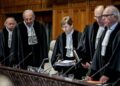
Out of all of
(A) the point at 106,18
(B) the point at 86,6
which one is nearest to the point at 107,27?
(A) the point at 106,18

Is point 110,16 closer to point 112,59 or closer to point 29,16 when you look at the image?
point 112,59

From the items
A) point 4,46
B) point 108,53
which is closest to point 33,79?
point 108,53

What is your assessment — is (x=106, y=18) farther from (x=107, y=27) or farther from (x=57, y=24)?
(x=57, y=24)

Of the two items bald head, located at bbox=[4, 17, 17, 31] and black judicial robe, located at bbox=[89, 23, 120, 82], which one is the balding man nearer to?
bald head, located at bbox=[4, 17, 17, 31]

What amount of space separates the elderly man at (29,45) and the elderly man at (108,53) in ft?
4.89

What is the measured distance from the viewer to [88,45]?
497cm

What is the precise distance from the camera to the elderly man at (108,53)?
371 centimetres

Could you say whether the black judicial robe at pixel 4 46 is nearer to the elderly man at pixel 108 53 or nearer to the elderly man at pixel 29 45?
the elderly man at pixel 29 45

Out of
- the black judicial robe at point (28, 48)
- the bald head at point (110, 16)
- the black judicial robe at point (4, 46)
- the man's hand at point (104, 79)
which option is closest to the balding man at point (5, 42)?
the black judicial robe at point (4, 46)

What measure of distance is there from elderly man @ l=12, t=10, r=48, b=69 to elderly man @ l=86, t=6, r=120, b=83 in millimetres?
1491

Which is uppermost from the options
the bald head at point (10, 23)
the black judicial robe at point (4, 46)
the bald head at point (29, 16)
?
the bald head at point (29, 16)

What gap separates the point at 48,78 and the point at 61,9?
22.4 feet

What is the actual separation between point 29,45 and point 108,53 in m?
1.85

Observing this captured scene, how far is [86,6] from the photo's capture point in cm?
918
